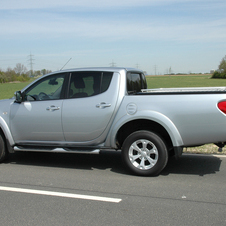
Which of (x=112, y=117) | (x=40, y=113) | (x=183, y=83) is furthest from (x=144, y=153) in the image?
(x=183, y=83)

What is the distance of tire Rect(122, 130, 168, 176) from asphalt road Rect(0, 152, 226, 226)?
6.4 inches

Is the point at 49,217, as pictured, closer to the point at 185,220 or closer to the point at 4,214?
the point at 4,214

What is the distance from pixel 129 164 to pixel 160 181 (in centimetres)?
60

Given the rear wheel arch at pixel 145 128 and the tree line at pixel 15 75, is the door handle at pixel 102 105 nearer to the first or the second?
the rear wheel arch at pixel 145 128

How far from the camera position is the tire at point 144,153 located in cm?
531

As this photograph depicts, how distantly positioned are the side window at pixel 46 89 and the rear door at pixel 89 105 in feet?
0.95

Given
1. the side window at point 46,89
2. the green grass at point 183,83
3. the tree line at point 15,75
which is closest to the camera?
the side window at point 46,89

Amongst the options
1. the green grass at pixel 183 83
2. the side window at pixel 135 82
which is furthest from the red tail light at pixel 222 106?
the green grass at pixel 183 83

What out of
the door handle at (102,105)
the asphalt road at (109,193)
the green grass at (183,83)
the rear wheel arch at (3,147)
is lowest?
the green grass at (183,83)

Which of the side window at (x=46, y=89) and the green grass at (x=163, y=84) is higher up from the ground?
the side window at (x=46, y=89)

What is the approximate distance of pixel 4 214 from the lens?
3912 mm

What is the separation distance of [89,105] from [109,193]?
1700 millimetres

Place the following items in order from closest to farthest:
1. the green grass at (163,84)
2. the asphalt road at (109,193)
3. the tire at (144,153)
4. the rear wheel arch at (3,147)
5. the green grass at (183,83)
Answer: the asphalt road at (109,193)
the tire at (144,153)
the rear wheel arch at (3,147)
the green grass at (163,84)
the green grass at (183,83)

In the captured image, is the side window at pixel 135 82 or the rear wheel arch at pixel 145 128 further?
the side window at pixel 135 82
